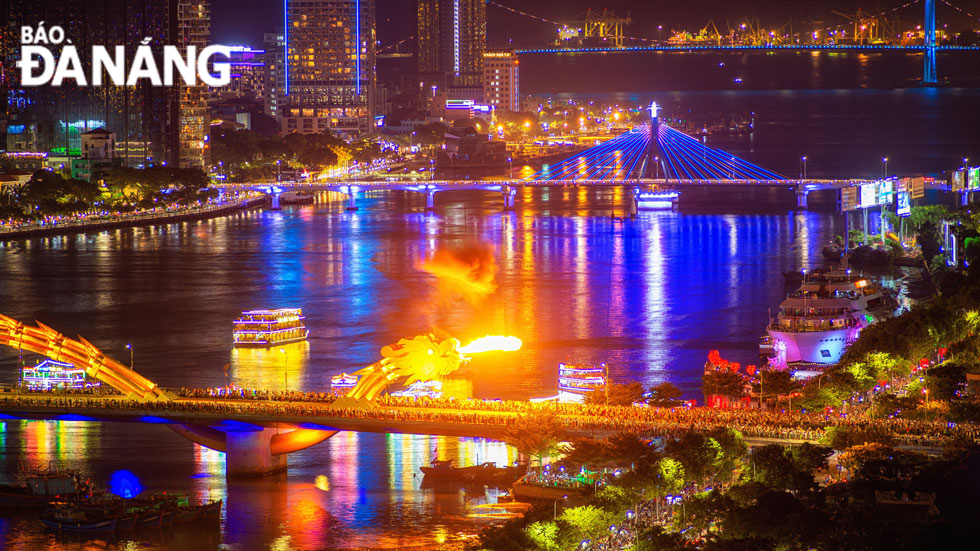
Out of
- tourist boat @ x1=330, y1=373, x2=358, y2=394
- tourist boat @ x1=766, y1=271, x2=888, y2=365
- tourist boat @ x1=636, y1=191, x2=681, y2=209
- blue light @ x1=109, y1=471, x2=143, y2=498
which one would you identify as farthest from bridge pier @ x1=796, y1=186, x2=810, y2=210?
blue light @ x1=109, y1=471, x2=143, y2=498

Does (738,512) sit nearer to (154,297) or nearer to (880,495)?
(880,495)

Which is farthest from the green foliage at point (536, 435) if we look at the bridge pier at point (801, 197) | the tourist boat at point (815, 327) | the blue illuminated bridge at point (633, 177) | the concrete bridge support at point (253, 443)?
the bridge pier at point (801, 197)

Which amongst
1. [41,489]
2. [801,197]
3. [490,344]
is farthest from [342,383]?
[801,197]

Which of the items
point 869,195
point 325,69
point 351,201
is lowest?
point 869,195

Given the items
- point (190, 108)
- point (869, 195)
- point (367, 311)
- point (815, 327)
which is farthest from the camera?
point (190, 108)

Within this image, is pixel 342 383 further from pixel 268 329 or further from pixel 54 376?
pixel 268 329

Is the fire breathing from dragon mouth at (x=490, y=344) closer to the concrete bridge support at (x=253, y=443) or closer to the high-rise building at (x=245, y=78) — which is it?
the concrete bridge support at (x=253, y=443)
